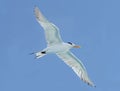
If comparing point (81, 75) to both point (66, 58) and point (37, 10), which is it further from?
point (37, 10)

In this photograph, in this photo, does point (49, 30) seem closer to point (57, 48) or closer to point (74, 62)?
point (57, 48)

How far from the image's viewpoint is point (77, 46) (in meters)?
45.1

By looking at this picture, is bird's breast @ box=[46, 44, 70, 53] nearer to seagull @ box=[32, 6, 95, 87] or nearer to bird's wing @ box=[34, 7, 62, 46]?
seagull @ box=[32, 6, 95, 87]

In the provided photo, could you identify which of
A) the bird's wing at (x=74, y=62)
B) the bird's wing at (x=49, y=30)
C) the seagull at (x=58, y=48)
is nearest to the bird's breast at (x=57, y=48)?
the seagull at (x=58, y=48)

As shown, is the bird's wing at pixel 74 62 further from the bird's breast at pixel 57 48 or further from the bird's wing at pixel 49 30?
the bird's wing at pixel 49 30

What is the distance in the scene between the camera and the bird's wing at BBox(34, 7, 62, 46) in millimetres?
41250

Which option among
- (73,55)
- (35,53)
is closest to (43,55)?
(35,53)

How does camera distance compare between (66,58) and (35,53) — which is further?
(66,58)

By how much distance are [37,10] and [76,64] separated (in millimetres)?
5003

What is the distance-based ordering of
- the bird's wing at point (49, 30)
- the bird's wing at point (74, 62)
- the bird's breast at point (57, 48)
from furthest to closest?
the bird's wing at point (74, 62), the bird's breast at point (57, 48), the bird's wing at point (49, 30)

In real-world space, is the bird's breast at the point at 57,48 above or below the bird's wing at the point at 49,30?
below

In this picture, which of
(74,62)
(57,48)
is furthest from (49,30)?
(74,62)

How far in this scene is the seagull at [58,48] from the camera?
41594 mm

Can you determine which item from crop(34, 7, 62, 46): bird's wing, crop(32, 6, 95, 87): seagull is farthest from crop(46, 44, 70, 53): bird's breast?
crop(34, 7, 62, 46): bird's wing
